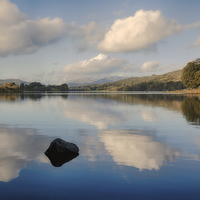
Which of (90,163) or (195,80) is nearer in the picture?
(90,163)

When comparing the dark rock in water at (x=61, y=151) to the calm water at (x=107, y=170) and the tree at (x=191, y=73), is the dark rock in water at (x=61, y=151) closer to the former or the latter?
the calm water at (x=107, y=170)

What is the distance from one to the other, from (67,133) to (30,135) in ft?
8.45

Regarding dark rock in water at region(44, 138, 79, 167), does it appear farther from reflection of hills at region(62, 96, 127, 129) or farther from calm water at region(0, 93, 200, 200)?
reflection of hills at region(62, 96, 127, 129)

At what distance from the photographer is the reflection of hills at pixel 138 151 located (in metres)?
8.61

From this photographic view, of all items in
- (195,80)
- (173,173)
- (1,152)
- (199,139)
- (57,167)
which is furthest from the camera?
(195,80)

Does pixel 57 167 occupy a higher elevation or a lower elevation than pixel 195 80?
lower

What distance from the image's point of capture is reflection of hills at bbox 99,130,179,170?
28.3 feet

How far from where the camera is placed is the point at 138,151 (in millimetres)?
10164

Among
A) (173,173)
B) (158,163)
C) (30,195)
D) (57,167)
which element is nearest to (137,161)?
(158,163)

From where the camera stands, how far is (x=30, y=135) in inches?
549

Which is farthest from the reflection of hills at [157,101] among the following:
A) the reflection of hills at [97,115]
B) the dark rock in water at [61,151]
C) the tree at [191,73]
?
the tree at [191,73]

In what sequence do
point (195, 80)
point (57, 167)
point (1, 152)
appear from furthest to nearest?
point (195, 80), point (1, 152), point (57, 167)

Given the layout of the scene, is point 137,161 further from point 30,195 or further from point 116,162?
point 30,195

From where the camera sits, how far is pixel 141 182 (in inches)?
267
